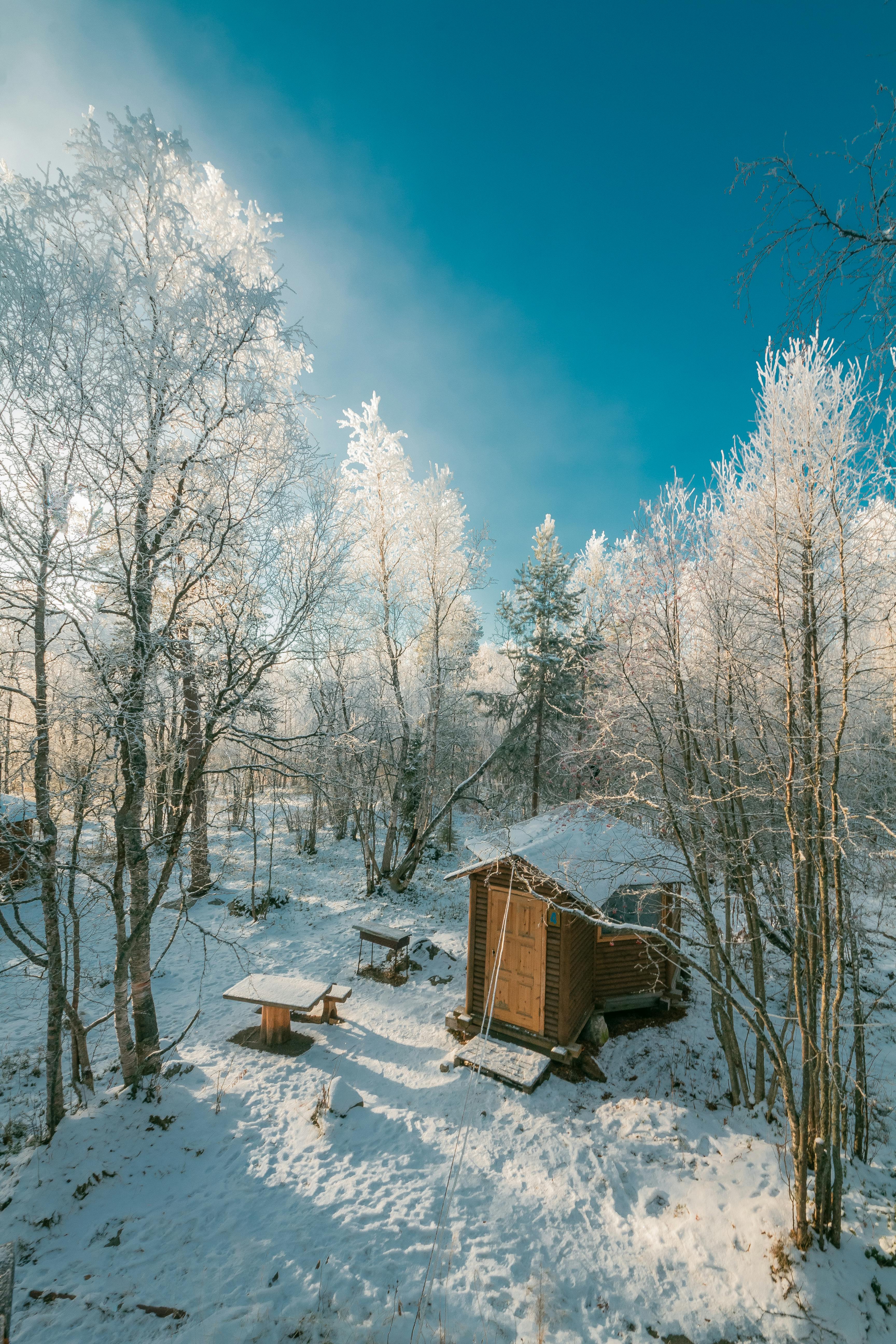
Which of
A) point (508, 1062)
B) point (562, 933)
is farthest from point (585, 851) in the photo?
point (508, 1062)

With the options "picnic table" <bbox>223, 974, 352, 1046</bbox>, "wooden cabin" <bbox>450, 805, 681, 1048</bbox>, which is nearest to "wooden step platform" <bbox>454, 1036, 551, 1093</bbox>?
"wooden cabin" <bbox>450, 805, 681, 1048</bbox>

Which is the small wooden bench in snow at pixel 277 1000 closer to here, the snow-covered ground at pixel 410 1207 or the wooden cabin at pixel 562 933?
the snow-covered ground at pixel 410 1207

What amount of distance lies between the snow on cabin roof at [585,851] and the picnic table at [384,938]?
2.36 metres

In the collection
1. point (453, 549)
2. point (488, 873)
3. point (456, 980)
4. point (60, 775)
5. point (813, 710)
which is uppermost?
point (453, 549)

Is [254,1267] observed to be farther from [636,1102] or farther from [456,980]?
[456,980]

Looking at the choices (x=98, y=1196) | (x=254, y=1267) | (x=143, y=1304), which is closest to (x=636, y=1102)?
(x=254, y=1267)

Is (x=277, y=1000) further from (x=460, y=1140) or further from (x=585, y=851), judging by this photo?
(x=585, y=851)

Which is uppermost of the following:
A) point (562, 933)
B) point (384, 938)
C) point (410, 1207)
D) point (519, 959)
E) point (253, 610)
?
point (253, 610)

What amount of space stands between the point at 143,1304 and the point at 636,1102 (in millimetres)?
5970

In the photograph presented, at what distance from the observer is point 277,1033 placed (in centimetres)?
814

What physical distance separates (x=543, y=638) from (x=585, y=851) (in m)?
10.3

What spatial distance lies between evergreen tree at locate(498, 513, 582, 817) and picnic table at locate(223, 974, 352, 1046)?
9.65m

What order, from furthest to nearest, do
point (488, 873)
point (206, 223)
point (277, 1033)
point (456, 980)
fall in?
point (456, 980), point (488, 873), point (277, 1033), point (206, 223)

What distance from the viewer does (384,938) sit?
10.4m
